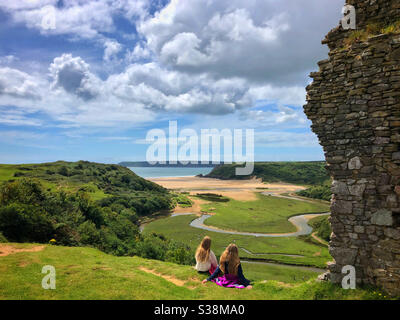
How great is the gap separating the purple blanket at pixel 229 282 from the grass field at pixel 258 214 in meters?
48.5

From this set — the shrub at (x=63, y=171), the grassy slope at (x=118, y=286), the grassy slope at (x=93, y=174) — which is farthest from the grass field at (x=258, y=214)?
the shrub at (x=63, y=171)

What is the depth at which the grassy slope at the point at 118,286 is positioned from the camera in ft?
27.4

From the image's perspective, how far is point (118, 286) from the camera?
9.57 meters

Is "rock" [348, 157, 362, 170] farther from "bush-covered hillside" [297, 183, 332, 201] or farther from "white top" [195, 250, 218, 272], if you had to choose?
"bush-covered hillside" [297, 183, 332, 201]

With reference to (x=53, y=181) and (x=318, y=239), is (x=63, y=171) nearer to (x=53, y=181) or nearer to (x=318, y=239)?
(x=53, y=181)

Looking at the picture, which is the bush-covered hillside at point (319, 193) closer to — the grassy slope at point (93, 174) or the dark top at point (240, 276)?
the grassy slope at point (93, 174)

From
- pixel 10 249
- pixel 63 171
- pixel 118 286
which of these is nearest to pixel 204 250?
pixel 118 286

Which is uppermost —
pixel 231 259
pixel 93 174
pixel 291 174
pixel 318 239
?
pixel 231 259

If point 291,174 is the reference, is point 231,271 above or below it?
above

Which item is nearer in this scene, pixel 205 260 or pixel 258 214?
pixel 205 260

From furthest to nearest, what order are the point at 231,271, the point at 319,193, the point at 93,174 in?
the point at 319,193, the point at 93,174, the point at 231,271

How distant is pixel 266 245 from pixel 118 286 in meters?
39.7

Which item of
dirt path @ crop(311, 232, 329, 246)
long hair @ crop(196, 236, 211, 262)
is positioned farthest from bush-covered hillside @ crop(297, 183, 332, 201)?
long hair @ crop(196, 236, 211, 262)
